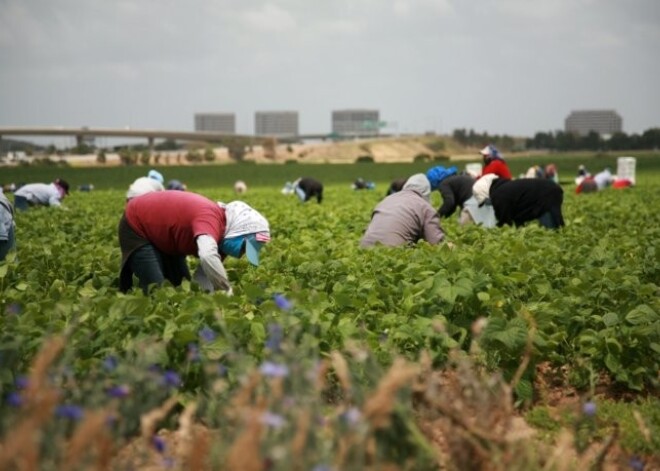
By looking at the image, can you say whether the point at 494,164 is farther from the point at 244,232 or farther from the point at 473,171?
the point at 244,232

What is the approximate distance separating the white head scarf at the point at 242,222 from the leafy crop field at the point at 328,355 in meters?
0.44

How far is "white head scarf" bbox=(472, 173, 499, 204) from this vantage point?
30.9 ft

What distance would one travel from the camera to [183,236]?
16.8 feet

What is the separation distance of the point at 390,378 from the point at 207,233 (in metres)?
3.02

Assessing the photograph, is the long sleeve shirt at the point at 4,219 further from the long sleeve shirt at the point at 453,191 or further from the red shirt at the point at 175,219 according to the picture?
the long sleeve shirt at the point at 453,191

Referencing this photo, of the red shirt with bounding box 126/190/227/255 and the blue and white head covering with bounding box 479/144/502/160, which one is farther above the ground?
the blue and white head covering with bounding box 479/144/502/160

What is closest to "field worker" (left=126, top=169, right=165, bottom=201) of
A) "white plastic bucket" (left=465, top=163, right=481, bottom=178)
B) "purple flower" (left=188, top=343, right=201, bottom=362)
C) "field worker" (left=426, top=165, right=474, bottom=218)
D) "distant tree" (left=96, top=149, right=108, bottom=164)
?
"field worker" (left=426, top=165, right=474, bottom=218)

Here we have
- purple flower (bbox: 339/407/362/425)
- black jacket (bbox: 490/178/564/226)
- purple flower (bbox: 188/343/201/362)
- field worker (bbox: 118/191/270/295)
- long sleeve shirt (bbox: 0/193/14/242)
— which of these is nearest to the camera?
purple flower (bbox: 339/407/362/425)

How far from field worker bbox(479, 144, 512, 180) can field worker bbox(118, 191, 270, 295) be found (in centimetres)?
579

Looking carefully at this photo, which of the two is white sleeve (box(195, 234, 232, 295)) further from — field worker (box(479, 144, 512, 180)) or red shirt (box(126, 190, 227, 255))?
field worker (box(479, 144, 512, 180))

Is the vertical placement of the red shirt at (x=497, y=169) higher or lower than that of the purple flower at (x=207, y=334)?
higher

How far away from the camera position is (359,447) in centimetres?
183

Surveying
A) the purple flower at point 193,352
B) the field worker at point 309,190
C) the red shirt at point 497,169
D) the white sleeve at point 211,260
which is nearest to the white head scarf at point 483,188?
the red shirt at point 497,169

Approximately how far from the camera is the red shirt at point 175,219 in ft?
15.9
